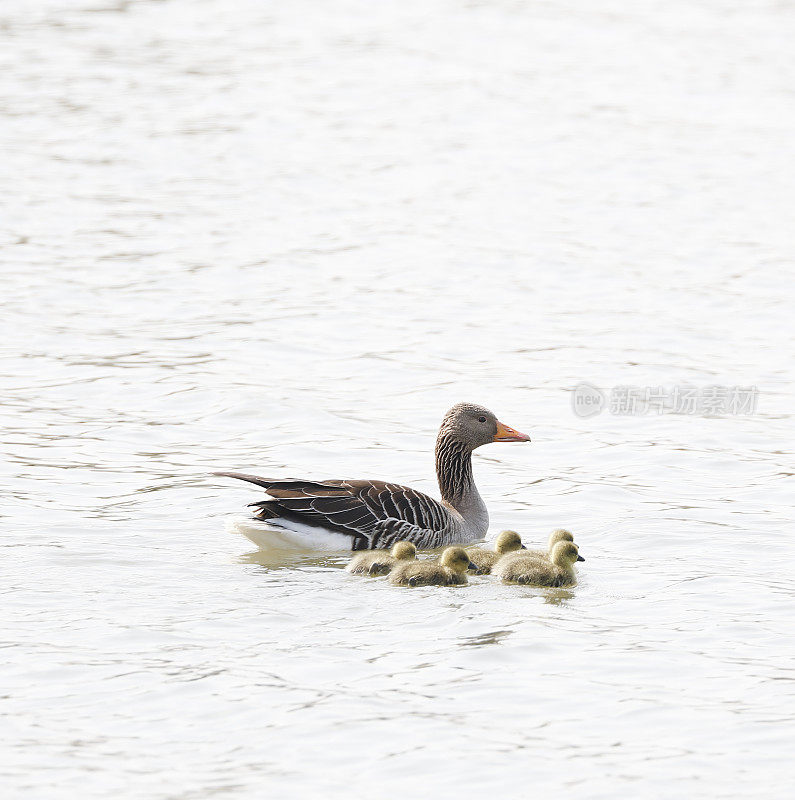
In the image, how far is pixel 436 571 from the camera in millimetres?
10586

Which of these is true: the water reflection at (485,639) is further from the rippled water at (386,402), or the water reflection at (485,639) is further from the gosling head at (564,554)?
the gosling head at (564,554)

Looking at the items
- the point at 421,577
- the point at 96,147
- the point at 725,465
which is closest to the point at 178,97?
the point at 96,147

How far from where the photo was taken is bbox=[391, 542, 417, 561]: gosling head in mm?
11023

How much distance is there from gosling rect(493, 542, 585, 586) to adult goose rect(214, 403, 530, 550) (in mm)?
1357

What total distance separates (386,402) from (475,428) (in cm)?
381

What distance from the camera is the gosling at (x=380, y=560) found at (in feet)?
35.6

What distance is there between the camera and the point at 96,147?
30297mm

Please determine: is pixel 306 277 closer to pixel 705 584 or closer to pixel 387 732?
pixel 705 584

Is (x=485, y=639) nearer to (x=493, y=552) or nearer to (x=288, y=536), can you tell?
(x=493, y=552)

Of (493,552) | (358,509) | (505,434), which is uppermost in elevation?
(505,434)

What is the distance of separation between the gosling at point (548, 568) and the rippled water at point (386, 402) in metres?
0.15

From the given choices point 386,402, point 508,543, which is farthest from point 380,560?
point 386,402

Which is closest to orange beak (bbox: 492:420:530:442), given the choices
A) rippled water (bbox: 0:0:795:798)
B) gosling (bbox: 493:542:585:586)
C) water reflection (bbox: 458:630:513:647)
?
rippled water (bbox: 0:0:795:798)
